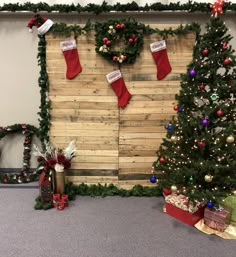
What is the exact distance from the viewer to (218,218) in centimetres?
228

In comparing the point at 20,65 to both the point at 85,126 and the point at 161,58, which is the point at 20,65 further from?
the point at 161,58

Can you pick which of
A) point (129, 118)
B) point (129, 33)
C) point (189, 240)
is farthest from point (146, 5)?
point (189, 240)

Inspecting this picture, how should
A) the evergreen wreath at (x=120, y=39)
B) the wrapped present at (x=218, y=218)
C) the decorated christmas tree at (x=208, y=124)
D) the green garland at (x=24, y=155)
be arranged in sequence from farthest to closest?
the green garland at (x=24, y=155) → the evergreen wreath at (x=120, y=39) → the wrapped present at (x=218, y=218) → the decorated christmas tree at (x=208, y=124)

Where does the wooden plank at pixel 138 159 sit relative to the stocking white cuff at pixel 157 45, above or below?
below

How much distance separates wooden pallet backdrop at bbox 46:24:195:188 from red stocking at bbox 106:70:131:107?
0.05 metres

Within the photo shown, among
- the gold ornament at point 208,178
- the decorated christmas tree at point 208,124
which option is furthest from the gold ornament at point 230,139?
the gold ornament at point 208,178

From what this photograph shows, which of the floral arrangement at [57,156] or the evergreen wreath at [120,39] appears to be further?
the floral arrangement at [57,156]

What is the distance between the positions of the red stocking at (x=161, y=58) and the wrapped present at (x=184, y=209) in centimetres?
122

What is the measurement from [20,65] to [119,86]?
4.08ft

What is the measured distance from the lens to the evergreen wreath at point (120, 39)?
2.51 meters

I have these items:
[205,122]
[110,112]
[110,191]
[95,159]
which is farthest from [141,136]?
[205,122]

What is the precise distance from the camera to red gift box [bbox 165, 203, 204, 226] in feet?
7.87

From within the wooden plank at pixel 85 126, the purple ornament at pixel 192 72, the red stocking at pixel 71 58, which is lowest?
the wooden plank at pixel 85 126

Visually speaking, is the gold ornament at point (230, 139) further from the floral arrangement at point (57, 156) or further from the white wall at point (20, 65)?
the floral arrangement at point (57, 156)
